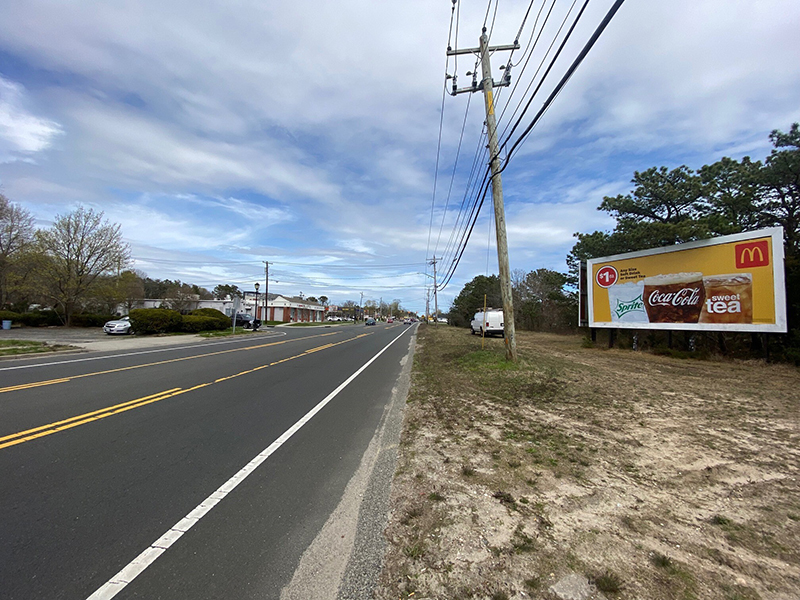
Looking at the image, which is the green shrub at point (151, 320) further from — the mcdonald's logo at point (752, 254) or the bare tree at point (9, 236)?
the mcdonald's logo at point (752, 254)

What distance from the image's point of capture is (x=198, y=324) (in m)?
31.4

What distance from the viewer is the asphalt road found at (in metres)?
2.59

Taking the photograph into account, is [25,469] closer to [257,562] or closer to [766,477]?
[257,562]

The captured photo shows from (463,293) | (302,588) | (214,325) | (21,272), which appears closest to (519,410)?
(302,588)

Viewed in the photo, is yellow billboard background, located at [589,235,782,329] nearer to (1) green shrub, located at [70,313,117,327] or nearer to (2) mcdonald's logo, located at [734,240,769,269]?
(2) mcdonald's logo, located at [734,240,769,269]

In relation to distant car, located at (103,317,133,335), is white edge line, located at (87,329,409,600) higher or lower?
lower

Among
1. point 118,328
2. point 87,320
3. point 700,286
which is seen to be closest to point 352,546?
point 700,286

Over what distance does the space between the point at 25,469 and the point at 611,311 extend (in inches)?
790

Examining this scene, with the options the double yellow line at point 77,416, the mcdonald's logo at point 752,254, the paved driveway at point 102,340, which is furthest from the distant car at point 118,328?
the mcdonald's logo at point 752,254

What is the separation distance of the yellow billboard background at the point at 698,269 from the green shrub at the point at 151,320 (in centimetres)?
2925

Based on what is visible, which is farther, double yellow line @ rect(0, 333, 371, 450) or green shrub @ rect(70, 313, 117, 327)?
green shrub @ rect(70, 313, 117, 327)

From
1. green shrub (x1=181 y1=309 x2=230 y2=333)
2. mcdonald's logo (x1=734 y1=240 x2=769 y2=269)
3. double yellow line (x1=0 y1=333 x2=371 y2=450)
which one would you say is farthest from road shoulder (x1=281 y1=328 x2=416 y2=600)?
green shrub (x1=181 y1=309 x2=230 y2=333)

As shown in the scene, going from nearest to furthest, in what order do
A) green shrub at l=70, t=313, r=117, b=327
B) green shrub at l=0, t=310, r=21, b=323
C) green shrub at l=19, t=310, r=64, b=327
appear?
1. green shrub at l=0, t=310, r=21, b=323
2. green shrub at l=19, t=310, r=64, b=327
3. green shrub at l=70, t=313, r=117, b=327

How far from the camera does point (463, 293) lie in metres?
69.2
